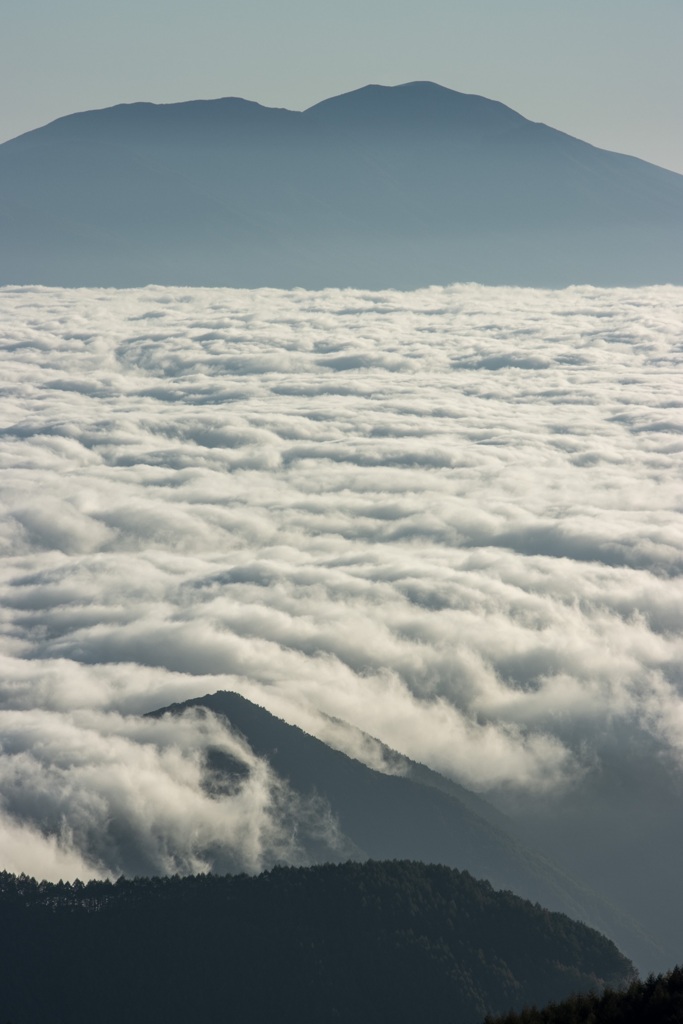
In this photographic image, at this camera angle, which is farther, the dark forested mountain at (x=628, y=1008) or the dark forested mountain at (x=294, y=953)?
the dark forested mountain at (x=294, y=953)

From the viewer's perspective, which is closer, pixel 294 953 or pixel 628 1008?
pixel 628 1008

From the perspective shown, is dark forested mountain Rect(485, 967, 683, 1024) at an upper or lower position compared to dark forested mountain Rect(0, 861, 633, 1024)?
upper

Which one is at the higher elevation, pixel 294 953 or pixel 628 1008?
pixel 628 1008

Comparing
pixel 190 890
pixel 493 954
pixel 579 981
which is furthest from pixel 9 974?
pixel 579 981

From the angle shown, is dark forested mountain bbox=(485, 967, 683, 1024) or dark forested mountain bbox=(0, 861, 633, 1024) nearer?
dark forested mountain bbox=(485, 967, 683, 1024)

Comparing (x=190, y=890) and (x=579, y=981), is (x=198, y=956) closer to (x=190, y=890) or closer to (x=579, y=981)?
(x=190, y=890)
